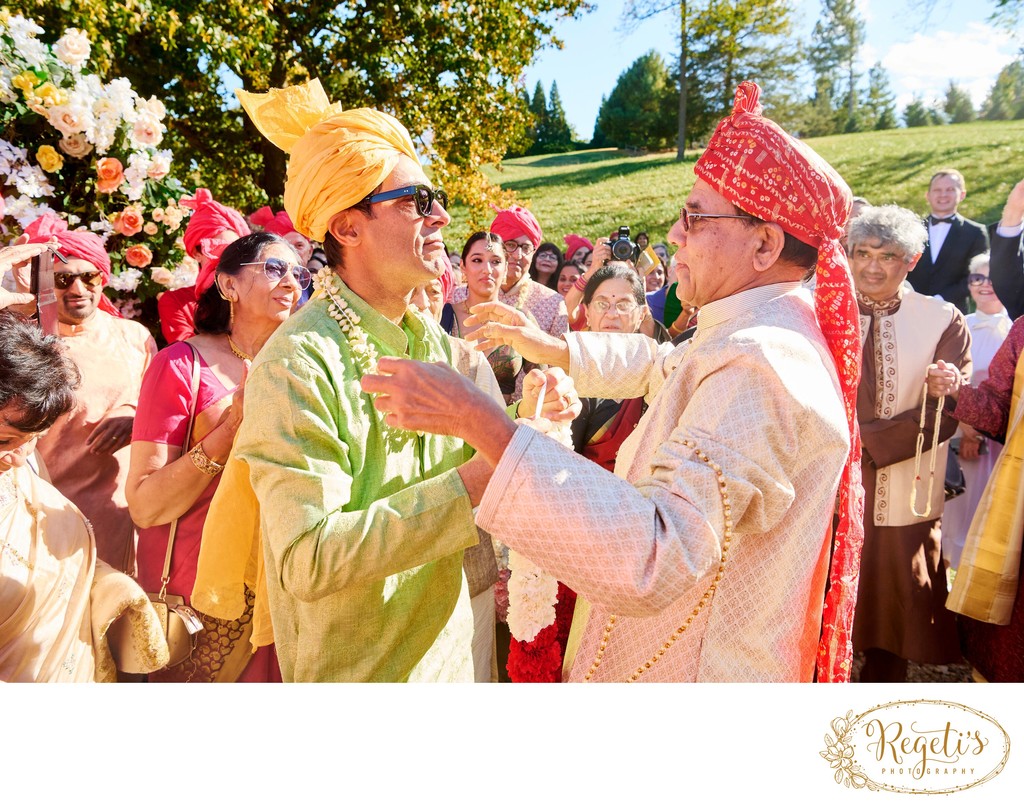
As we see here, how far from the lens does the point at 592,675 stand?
182 cm

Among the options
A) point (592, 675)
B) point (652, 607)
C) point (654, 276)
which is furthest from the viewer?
point (654, 276)

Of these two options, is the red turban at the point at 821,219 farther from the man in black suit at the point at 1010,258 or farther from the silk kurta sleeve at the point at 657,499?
the man in black suit at the point at 1010,258

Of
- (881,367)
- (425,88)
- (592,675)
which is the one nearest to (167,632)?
(592,675)

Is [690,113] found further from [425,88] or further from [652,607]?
[652,607]

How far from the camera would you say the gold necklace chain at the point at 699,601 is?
4.53 feet

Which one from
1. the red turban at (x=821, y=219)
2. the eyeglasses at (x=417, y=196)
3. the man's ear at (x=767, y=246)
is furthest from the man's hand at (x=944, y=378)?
the eyeglasses at (x=417, y=196)

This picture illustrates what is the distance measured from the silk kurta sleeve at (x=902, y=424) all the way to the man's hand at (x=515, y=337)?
6.45 ft

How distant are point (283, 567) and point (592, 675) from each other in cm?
77

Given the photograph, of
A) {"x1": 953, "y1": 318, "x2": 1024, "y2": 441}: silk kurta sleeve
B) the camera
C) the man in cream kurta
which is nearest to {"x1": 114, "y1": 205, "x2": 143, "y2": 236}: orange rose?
the camera

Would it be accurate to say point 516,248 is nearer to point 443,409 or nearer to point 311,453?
point 311,453

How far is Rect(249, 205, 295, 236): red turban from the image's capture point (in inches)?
189

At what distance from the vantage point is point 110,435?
9.91ft

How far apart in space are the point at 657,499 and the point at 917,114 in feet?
9.47

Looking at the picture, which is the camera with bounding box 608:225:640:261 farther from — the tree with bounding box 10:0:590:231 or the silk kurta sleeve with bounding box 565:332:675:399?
the silk kurta sleeve with bounding box 565:332:675:399
